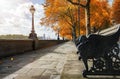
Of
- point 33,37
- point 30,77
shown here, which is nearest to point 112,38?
point 30,77

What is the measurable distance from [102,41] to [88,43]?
418mm

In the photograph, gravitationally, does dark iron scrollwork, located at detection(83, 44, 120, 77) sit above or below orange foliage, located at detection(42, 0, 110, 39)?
below

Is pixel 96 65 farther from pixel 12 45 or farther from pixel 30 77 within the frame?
pixel 12 45

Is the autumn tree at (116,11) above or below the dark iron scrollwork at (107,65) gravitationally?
above

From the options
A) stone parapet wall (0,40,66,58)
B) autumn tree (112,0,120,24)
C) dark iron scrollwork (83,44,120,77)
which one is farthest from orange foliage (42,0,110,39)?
dark iron scrollwork (83,44,120,77)

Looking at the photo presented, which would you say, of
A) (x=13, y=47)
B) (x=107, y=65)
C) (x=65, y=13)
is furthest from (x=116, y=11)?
(x=107, y=65)

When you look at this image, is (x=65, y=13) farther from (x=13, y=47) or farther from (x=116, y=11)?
(x=13, y=47)

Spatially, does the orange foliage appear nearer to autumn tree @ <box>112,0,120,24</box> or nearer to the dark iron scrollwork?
autumn tree @ <box>112,0,120,24</box>

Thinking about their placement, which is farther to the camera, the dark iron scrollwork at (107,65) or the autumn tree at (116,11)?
the autumn tree at (116,11)

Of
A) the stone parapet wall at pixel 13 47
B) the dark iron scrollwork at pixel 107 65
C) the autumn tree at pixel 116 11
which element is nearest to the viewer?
the dark iron scrollwork at pixel 107 65

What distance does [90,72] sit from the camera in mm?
9062

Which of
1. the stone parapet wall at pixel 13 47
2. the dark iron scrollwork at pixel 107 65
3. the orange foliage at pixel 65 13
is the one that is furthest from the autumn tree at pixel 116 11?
Result: the dark iron scrollwork at pixel 107 65

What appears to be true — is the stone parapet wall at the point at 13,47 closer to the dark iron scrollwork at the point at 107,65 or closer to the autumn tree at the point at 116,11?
the dark iron scrollwork at the point at 107,65

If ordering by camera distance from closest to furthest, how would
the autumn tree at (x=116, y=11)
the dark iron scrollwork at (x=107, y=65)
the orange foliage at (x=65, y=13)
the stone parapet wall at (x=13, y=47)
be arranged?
1. the dark iron scrollwork at (x=107, y=65)
2. the stone parapet wall at (x=13, y=47)
3. the orange foliage at (x=65, y=13)
4. the autumn tree at (x=116, y=11)
